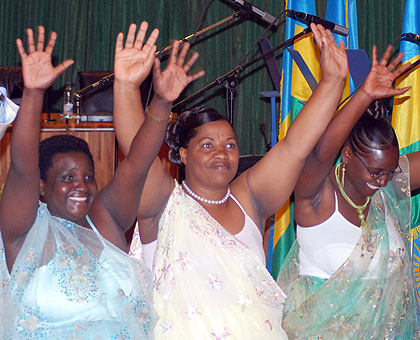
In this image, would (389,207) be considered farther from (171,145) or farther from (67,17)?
(67,17)

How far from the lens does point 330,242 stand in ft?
8.32

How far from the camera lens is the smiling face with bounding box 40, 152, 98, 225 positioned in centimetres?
207

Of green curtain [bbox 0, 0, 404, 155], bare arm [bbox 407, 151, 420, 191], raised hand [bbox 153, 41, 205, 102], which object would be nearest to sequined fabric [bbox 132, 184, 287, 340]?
raised hand [bbox 153, 41, 205, 102]

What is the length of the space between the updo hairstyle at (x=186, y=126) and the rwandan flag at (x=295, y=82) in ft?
4.84

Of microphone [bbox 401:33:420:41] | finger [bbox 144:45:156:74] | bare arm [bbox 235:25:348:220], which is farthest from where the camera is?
microphone [bbox 401:33:420:41]

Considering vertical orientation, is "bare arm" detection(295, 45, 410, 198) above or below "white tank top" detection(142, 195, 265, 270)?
above

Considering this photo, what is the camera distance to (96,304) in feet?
6.48

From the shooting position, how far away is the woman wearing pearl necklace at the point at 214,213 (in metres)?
2.15

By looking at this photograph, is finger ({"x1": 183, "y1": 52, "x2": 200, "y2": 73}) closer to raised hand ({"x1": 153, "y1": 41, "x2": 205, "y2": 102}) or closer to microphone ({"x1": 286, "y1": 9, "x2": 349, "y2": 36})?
raised hand ({"x1": 153, "y1": 41, "x2": 205, "y2": 102})

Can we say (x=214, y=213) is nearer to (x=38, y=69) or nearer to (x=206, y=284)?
(x=206, y=284)

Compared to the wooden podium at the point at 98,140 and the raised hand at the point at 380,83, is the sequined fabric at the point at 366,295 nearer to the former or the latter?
the raised hand at the point at 380,83

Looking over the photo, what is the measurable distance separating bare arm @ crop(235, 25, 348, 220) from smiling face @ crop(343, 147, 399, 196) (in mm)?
317

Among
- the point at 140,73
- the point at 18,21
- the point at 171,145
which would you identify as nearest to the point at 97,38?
the point at 18,21

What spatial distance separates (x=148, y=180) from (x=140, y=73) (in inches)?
15.7
